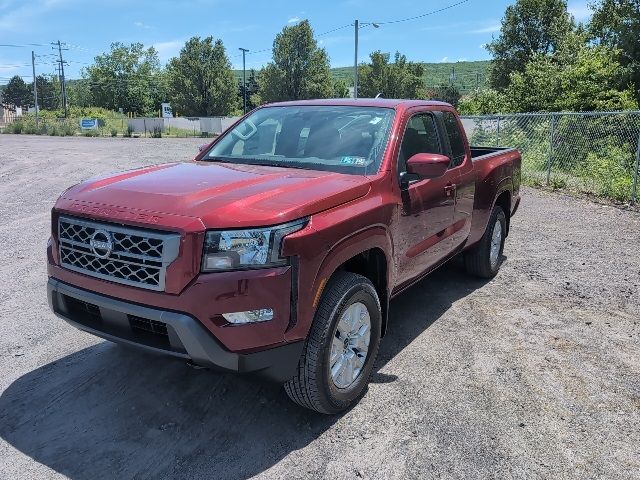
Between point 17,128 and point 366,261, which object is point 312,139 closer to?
point 366,261

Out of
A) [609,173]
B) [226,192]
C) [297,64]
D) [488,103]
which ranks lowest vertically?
[609,173]

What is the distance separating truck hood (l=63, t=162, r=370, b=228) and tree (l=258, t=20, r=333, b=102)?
48.8 m

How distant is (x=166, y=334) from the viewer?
9.40ft

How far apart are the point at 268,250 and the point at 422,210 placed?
5.74 feet

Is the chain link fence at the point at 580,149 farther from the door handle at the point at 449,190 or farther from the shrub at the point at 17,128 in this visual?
the shrub at the point at 17,128

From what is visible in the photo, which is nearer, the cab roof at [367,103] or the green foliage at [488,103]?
the cab roof at [367,103]

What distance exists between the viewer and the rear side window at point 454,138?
5.05 metres

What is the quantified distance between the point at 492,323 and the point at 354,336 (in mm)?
1956

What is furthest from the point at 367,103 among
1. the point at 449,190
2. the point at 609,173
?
the point at 609,173

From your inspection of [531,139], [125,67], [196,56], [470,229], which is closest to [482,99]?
[531,139]

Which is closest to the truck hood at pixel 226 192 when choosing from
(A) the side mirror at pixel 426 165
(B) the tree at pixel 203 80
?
(A) the side mirror at pixel 426 165

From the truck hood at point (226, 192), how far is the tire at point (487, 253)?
8.90 ft

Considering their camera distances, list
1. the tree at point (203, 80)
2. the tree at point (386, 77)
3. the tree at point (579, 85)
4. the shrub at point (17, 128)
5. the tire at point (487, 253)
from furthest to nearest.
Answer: the tree at point (386, 77), the tree at point (203, 80), the shrub at point (17, 128), the tree at point (579, 85), the tire at point (487, 253)

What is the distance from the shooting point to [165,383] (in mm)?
3732
